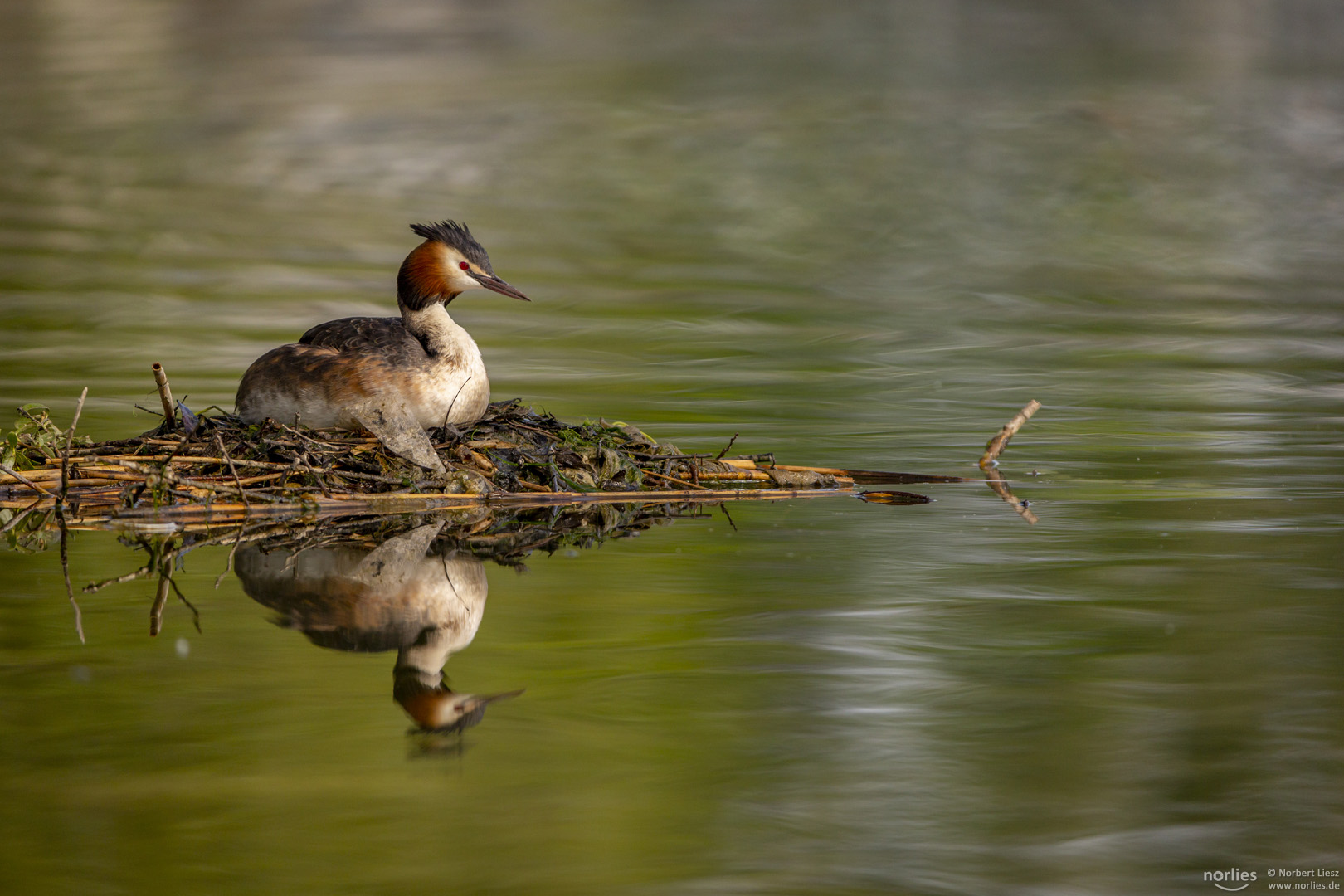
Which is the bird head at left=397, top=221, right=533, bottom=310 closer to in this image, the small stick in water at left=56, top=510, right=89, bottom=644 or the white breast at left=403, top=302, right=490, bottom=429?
the white breast at left=403, top=302, right=490, bottom=429

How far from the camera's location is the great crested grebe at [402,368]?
7719 millimetres

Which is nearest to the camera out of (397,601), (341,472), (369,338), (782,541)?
(397,601)

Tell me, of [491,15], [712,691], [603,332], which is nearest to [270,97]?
[491,15]

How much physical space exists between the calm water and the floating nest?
364 millimetres

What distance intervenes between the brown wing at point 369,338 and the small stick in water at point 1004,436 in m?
2.85

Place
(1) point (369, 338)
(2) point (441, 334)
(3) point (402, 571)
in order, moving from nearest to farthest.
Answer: (3) point (402, 571) → (1) point (369, 338) → (2) point (441, 334)

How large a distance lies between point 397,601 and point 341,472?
150cm

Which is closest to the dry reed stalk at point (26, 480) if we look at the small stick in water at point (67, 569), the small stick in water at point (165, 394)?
the small stick in water at point (67, 569)

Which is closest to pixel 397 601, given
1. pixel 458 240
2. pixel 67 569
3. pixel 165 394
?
pixel 67 569

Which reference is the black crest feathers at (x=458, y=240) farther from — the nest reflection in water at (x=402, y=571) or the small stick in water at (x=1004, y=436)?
the small stick in water at (x=1004, y=436)

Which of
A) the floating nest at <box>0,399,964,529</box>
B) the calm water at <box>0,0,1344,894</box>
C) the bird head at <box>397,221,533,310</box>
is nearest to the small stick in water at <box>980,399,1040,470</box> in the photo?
the calm water at <box>0,0,1344,894</box>

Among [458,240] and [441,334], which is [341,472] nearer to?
[441,334]

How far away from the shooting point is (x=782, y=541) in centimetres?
724

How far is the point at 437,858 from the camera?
401 cm
